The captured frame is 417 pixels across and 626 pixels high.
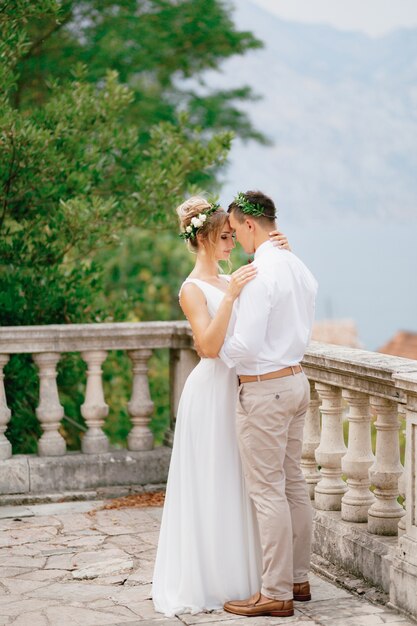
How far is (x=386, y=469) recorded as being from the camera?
5035 millimetres

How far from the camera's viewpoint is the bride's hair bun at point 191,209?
5.02m

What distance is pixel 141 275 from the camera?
50.7 feet

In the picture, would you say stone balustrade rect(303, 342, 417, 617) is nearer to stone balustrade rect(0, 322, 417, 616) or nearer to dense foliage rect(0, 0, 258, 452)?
stone balustrade rect(0, 322, 417, 616)

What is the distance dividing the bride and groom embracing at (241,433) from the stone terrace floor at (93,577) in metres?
0.14

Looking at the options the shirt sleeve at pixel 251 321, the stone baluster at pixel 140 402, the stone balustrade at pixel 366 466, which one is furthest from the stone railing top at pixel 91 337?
the shirt sleeve at pixel 251 321

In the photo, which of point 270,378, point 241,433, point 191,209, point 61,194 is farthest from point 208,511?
point 61,194

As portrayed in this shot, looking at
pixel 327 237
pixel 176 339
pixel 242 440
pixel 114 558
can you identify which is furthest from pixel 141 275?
pixel 327 237

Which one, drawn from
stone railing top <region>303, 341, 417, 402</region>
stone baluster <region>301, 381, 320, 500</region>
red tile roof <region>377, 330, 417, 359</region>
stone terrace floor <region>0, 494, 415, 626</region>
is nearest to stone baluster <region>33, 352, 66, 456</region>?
stone terrace floor <region>0, 494, 415, 626</region>

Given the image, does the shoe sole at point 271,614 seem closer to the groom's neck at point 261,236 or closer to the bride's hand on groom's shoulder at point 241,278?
the bride's hand on groom's shoulder at point 241,278

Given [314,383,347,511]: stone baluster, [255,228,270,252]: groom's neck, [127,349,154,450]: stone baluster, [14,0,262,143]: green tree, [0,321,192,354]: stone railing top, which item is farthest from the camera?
[14,0,262,143]: green tree

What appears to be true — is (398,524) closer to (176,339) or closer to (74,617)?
(74,617)

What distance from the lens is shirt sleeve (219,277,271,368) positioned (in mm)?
4410

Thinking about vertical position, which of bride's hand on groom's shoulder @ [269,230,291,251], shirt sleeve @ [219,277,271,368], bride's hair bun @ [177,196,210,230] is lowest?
shirt sleeve @ [219,277,271,368]

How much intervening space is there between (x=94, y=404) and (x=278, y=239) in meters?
2.94
